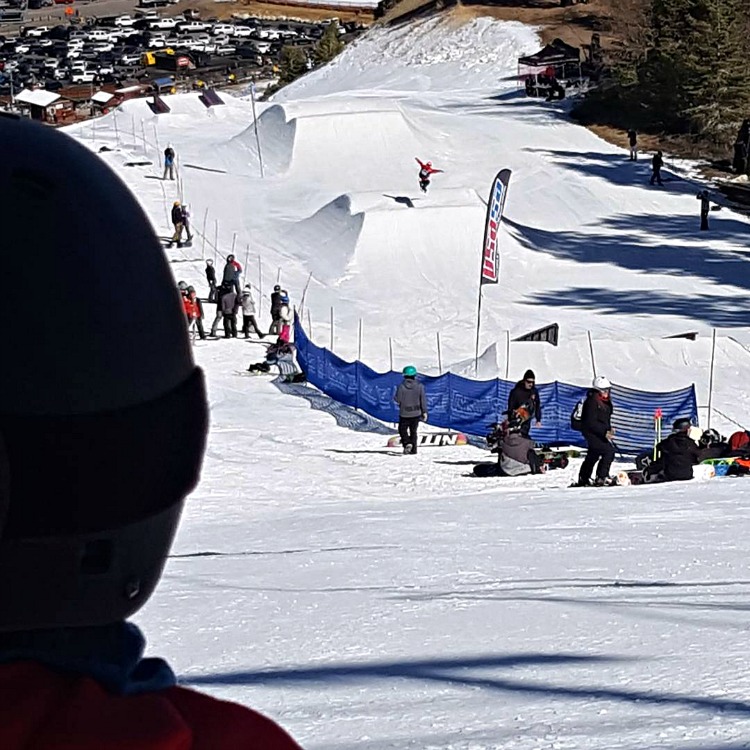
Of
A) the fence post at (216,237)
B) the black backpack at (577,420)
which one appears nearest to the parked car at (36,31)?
the fence post at (216,237)

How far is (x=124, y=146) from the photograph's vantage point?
1597 inches

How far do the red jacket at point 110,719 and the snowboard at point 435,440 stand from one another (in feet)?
47.7

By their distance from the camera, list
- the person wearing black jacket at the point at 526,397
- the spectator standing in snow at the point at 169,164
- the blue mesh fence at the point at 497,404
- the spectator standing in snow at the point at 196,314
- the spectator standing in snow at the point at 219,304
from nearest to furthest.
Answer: the person wearing black jacket at the point at 526,397 → the blue mesh fence at the point at 497,404 → the spectator standing in snow at the point at 196,314 → the spectator standing in snow at the point at 219,304 → the spectator standing in snow at the point at 169,164

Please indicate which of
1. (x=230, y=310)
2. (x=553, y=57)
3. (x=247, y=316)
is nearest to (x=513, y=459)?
(x=230, y=310)

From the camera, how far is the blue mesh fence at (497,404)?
1634cm

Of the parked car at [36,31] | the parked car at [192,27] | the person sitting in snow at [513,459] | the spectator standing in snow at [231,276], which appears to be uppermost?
the person sitting in snow at [513,459]

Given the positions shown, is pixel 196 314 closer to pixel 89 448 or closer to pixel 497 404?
pixel 497 404

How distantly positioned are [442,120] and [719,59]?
355 inches

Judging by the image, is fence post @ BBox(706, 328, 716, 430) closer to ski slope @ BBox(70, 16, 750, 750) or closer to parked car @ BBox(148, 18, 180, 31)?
ski slope @ BBox(70, 16, 750, 750)

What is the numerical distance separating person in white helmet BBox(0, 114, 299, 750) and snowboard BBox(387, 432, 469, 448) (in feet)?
47.2

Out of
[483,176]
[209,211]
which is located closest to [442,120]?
[483,176]

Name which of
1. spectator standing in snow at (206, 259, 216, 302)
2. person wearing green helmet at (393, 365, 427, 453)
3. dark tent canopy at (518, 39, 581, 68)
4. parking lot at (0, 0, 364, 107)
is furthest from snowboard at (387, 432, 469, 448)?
parking lot at (0, 0, 364, 107)

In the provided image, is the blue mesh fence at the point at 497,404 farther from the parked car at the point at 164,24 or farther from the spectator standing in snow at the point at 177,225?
the parked car at the point at 164,24

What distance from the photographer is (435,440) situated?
16078mm
